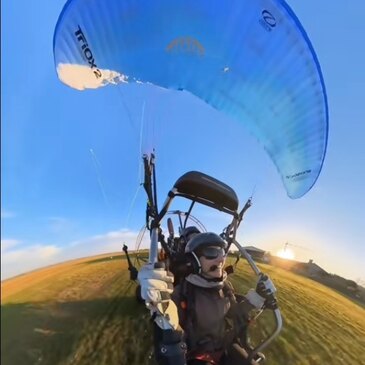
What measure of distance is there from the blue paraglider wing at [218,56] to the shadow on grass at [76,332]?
1228mm

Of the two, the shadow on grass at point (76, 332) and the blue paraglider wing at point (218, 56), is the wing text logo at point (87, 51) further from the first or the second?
the shadow on grass at point (76, 332)

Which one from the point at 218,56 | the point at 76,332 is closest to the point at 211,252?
the point at 76,332

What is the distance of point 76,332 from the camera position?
6.66 feet

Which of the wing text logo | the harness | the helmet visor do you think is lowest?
the harness

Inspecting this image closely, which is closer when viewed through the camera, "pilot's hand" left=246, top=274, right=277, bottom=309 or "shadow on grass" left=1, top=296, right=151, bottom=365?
"shadow on grass" left=1, top=296, right=151, bottom=365

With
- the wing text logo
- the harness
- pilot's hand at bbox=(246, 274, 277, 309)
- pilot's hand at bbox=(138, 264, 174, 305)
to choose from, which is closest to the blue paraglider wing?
the wing text logo

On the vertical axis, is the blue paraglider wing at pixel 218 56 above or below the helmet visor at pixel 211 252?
above

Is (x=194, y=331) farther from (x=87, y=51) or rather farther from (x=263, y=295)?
(x=87, y=51)

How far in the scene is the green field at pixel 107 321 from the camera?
→ 1.92 metres

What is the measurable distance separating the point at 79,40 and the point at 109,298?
1444mm

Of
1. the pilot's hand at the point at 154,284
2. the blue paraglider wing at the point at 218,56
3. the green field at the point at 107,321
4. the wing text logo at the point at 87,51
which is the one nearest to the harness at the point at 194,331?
the green field at the point at 107,321

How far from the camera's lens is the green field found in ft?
6.31

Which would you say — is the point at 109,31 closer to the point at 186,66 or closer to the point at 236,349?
the point at 186,66

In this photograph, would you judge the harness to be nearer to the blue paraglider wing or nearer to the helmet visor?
the helmet visor
